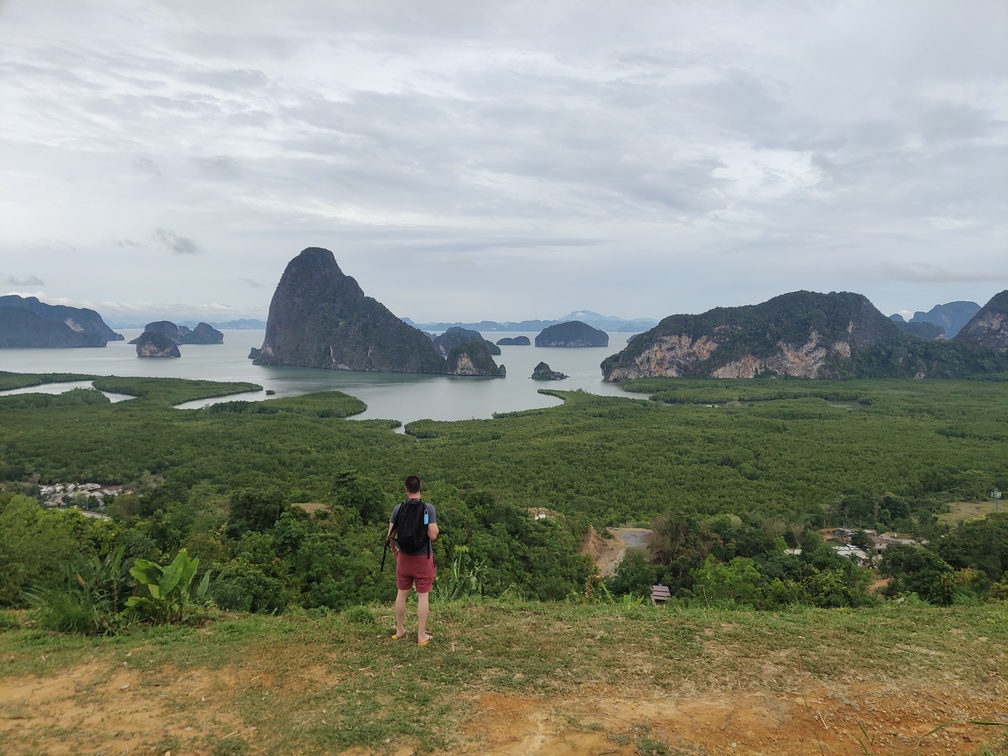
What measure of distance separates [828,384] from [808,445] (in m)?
46.7

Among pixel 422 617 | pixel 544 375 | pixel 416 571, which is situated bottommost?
pixel 544 375

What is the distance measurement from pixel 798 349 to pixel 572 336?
302 ft

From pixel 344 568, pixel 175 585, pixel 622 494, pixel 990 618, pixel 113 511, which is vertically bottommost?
pixel 622 494

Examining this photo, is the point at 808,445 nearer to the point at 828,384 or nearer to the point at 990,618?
the point at 990,618

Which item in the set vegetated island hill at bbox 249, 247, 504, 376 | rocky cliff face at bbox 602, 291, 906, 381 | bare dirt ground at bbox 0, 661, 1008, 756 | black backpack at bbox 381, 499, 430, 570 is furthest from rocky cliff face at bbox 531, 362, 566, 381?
bare dirt ground at bbox 0, 661, 1008, 756

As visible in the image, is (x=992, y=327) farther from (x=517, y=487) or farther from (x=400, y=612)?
(x=400, y=612)

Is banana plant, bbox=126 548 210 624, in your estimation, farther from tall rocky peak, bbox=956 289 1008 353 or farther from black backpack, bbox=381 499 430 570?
tall rocky peak, bbox=956 289 1008 353

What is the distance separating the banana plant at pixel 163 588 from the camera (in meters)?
4.41

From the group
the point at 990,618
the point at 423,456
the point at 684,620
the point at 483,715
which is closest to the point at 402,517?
the point at 483,715

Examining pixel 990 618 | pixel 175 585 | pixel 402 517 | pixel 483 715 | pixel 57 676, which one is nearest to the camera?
pixel 483 715

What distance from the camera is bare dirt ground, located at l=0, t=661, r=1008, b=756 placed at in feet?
9.40

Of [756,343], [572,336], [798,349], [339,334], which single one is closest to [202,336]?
[339,334]

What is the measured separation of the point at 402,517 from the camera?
402 centimetres

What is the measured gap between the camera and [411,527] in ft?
13.1
